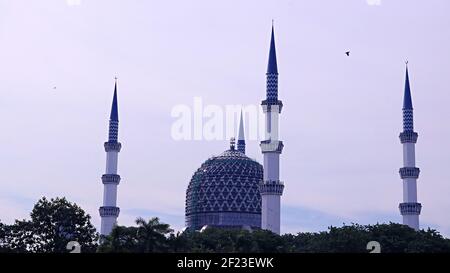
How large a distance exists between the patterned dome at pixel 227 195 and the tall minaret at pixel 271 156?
87.2 feet

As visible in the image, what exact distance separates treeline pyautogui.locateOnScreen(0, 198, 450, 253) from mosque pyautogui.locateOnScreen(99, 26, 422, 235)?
11.2 meters

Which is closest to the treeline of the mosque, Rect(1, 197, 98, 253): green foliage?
Rect(1, 197, 98, 253): green foliage

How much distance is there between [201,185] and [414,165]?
4294cm

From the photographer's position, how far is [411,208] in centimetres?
9494

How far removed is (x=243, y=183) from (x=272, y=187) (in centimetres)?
3004

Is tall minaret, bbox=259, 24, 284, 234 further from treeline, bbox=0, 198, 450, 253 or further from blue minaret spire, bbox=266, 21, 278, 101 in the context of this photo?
treeline, bbox=0, 198, 450, 253

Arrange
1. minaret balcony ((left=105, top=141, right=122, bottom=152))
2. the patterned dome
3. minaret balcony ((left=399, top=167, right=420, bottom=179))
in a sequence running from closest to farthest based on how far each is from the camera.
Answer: minaret balcony ((left=399, top=167, right=420, bottom=179)) < minaret balcony ((left=105, top=141, right=122, bottom=152)) < the patterned dome

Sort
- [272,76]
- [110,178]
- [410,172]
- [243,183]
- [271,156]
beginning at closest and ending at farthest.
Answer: [410,172] → [271,156] → [272,76] → [110,178] → [243,183]

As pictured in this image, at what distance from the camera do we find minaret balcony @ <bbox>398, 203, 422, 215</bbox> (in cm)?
9475

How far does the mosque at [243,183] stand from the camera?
94.8m

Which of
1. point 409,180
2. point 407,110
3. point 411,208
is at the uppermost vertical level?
point 407,110

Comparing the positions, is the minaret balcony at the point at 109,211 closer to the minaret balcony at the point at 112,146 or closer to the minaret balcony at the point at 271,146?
the minaret balcony at the point at 112,146

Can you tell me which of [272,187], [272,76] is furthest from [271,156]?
[272,76]

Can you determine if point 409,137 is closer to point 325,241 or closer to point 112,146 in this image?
point 325,241
